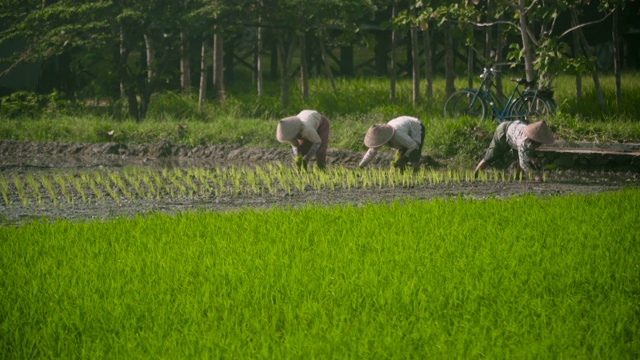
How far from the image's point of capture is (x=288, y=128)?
9461 millimetres

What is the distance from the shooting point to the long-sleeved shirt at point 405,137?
9398 mm

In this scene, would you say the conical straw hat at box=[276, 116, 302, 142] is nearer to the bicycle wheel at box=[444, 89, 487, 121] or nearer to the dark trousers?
the dark trousers

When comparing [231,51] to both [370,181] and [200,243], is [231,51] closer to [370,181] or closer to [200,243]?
[370,181]

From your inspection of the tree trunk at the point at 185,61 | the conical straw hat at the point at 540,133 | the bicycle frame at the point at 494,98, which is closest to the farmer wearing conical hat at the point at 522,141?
the conical straw hat at the point at 540,133

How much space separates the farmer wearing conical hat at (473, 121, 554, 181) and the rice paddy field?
159 centimetres

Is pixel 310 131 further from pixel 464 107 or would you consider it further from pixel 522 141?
pixel 464 107

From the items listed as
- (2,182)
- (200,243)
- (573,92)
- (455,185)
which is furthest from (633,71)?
(200,243)

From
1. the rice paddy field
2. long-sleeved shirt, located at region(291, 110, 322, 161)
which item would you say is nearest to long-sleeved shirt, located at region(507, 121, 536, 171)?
the rice paddy field

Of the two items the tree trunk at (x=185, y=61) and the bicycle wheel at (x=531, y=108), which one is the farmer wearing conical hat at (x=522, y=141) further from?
the tree trunk at (x=185, y=61)

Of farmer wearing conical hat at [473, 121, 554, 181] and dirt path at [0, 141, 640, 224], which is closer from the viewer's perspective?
dirt path at [0, 141, 640, 224]

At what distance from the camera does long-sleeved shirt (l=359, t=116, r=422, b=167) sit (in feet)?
30.8

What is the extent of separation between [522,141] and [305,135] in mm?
2178

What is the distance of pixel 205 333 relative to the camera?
3.74 metres

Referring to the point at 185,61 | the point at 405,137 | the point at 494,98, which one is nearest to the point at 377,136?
the point at 405,137
